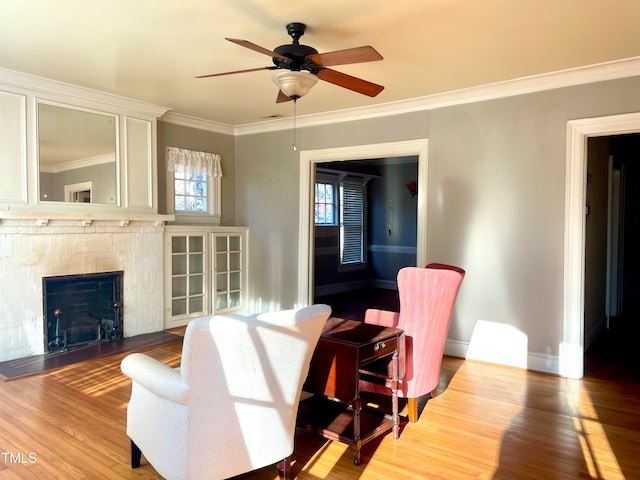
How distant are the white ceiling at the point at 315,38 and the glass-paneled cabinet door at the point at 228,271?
7.11 feet

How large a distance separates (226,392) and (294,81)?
1.89 metres

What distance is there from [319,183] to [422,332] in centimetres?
539

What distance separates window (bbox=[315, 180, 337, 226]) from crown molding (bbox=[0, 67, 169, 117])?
136 inches

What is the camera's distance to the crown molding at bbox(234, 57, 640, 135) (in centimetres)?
362

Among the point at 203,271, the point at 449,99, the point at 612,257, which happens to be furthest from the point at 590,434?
the point at 203,271

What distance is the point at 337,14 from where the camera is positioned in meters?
2.77

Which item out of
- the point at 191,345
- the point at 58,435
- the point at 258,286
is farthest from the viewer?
the point at 258,286

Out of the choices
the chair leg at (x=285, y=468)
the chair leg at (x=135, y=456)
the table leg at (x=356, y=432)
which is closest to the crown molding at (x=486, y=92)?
the table leg at (x=356, y=432)

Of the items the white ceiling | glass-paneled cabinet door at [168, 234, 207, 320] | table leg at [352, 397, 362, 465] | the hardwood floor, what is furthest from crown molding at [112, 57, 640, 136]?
table leg at [352, 397, 362, 465]

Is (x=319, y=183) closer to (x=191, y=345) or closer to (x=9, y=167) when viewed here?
(x=9, y=167)

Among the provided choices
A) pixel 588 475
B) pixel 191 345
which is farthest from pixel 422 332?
pixel 191 345

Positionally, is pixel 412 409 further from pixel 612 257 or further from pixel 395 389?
pixel 612 257

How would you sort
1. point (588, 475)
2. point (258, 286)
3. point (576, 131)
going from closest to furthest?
1. point (588, 475)
2. point (576, 131)
3. point (258, 286)

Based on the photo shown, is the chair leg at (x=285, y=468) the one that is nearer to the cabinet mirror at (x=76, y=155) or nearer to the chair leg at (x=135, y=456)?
the chair leg at (x=135, y=456)
